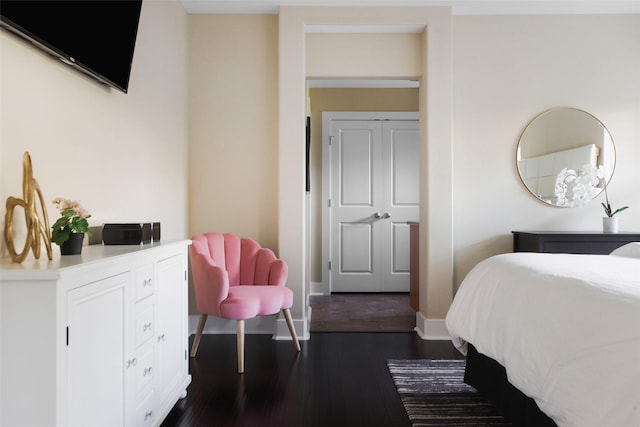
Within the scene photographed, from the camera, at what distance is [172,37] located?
3.02 meters

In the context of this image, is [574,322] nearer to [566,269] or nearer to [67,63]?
[566,269]

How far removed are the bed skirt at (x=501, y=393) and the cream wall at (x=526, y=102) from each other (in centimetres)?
134

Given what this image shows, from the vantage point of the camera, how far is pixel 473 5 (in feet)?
10.9

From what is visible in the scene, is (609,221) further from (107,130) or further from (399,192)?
(107,130)

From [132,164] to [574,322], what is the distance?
222 cm

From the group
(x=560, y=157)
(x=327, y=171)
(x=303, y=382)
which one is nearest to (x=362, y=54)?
(x=560, y=157)

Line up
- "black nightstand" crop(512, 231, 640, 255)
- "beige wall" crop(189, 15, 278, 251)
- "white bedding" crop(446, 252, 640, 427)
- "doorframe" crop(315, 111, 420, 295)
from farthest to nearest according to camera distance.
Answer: "doorframe" crop(315, 111, 420, 295) < "beige wall" crop(189, 15, 278, 251) < "black nightstand" crop(512, 231, 640, 255) < "white bedding" crop(446, 252, 640, 427)

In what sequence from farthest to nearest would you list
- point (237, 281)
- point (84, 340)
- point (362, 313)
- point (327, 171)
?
point (327, 171) → point (362, 313) → point (237, 281) → point (84, 340)

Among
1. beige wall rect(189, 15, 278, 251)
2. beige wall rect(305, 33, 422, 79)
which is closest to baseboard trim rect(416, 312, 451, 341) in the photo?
beige wall rect(189, 15, 278, 251)

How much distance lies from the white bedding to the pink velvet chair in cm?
129

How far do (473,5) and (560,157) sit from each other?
140cm

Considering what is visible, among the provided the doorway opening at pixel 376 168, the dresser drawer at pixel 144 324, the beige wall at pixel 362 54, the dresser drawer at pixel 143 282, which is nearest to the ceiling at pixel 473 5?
the beige wall at pixel 362 54

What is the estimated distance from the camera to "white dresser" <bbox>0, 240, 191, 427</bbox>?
1.12 meters

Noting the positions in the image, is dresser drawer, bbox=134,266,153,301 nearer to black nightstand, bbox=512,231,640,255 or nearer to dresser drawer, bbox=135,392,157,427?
dresser drawer, bbox=135,392,157,427
